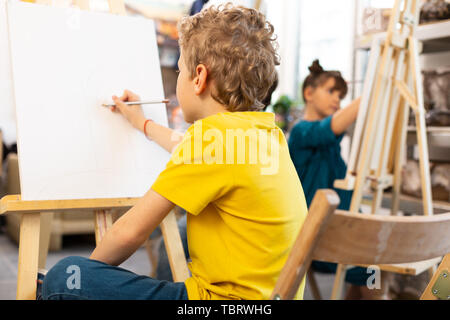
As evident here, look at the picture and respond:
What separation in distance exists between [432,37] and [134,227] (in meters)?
1.60

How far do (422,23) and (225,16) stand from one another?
141 centimetres

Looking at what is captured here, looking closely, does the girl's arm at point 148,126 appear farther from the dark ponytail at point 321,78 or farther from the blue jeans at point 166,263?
the dark ponytail at point 321,78

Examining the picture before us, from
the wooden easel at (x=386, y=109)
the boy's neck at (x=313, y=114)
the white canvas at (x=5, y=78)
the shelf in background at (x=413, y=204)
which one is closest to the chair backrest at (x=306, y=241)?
the white canvas at (x=5, y=78)

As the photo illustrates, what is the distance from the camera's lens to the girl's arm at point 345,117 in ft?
6.23

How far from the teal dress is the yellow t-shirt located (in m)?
1.06

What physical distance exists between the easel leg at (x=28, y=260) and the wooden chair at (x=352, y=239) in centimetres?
59

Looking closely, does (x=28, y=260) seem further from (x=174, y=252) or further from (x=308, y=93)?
(x=308, y=93)

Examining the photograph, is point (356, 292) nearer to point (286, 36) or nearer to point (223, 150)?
point (223, 150)

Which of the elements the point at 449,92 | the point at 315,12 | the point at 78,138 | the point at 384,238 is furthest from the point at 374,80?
the point at 315,12

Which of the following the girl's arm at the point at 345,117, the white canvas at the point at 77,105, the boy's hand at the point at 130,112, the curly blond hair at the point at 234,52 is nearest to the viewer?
the curly blond hair at the point at 234,52

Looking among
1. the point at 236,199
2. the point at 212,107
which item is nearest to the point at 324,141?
the point at 212,107

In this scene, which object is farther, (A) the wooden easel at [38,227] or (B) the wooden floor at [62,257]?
(B) the wooden floor at [62,257]

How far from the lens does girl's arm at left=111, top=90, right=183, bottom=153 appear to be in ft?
4.22

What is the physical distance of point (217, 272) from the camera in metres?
0.90
